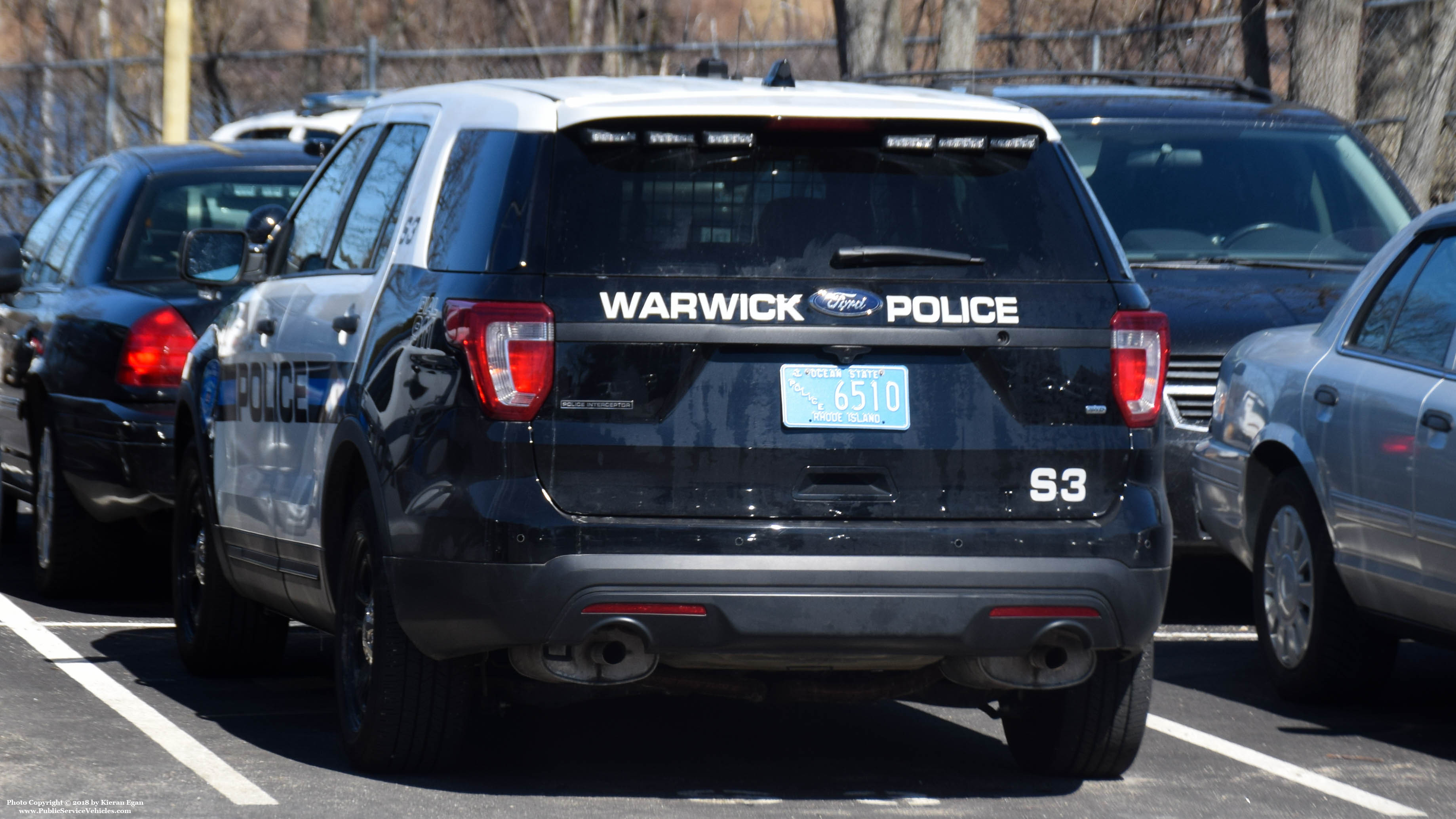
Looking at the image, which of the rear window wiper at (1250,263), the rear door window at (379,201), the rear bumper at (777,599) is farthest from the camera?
the rear window wiper at (1250,263)

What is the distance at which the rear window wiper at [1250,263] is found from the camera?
376 inches

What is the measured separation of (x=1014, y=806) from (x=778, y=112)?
1.87 m

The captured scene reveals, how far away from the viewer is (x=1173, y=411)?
8875 mm

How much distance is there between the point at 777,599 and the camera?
5.25 metres

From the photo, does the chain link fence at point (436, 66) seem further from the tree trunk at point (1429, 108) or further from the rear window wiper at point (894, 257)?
the rear window wiper at point (894, 257)

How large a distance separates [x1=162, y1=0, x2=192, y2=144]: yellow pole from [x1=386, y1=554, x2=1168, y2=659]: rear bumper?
46.8 feet

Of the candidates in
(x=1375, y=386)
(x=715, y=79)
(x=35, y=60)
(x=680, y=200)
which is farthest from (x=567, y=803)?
(x=35, y=60)

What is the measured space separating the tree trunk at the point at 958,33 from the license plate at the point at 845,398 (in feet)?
46.5

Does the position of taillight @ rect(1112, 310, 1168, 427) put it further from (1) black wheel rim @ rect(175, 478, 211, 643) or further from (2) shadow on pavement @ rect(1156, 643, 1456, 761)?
(1) black wheel rim @ rect(175, 478, 211, 643)

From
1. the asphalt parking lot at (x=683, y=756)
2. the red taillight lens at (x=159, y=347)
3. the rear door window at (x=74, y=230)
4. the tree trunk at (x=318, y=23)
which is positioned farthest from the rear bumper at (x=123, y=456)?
the tree trunk at (x=318, y=23)

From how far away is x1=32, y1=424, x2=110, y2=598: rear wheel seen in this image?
368 inches

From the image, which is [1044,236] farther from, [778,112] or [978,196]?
[778,112]

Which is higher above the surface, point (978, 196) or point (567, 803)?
point (978, 196)

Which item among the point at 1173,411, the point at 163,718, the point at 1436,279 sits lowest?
the point at 163,718
